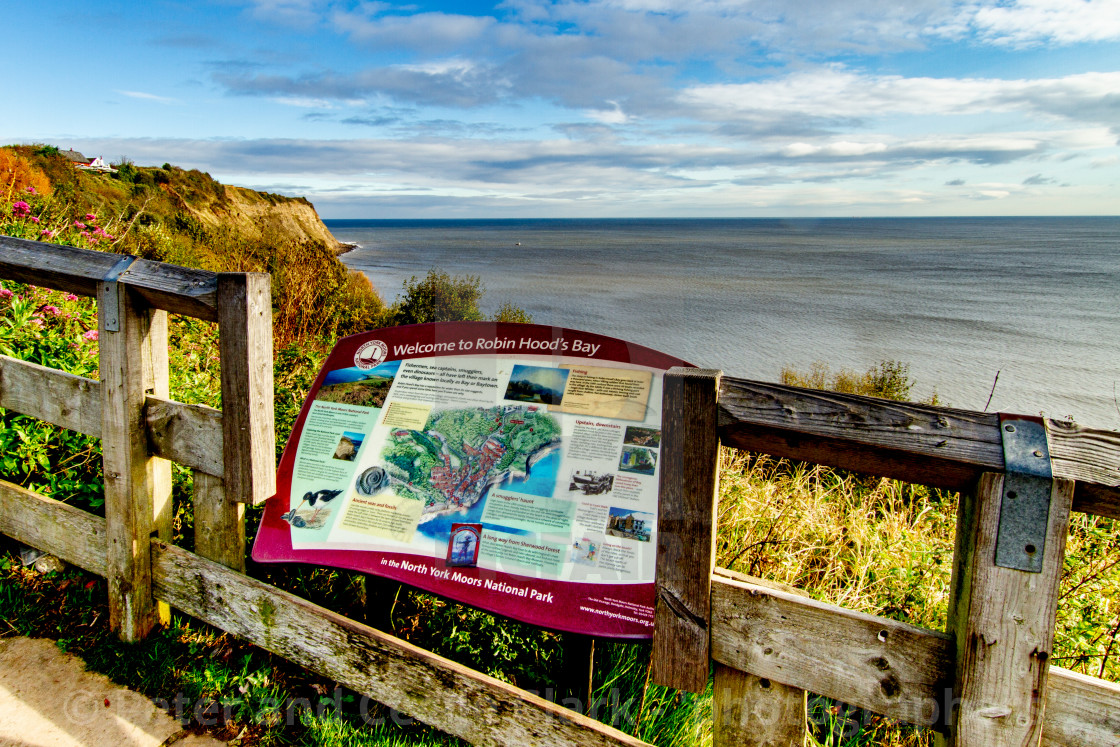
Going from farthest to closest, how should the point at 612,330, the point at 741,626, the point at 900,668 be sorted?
the point at 612,330
the point at 741,626
the point at 900,668

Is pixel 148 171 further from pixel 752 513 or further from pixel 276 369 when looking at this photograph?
pixel 752 513

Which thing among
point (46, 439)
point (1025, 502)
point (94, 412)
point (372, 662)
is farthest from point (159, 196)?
point (1025, 502)

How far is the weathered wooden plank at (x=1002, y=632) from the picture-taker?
1349 mm

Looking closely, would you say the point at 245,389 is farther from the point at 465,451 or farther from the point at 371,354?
the point at 465,451

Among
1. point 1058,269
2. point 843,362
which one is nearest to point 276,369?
point 843,362

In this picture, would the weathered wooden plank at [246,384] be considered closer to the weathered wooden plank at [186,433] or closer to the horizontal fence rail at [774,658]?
the weathered wooden plank at [186,433]

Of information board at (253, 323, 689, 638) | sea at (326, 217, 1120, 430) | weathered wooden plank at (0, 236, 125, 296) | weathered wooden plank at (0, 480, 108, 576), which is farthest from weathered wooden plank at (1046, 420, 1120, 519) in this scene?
weathered wooden plank at (0, 480, 108, 576)

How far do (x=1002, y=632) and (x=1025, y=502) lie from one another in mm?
284

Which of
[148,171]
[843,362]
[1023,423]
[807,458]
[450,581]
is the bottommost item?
[843,362]

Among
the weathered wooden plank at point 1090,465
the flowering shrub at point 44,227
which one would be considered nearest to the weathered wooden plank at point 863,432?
the weathered wooden plank at point 1090,465

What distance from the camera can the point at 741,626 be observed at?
1690 millimetres

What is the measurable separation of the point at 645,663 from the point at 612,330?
22641 mm

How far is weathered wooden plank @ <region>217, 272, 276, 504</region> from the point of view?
2.29 m

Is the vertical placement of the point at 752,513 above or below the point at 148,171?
below
